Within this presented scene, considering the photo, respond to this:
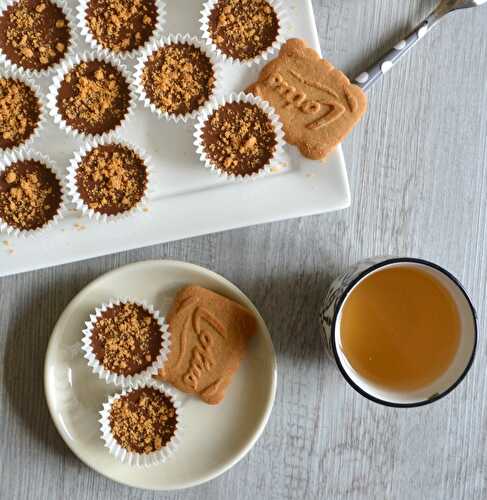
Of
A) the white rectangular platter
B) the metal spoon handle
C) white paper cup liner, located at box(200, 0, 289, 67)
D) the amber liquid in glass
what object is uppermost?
A: white paper cup liner, located at box(200, 0, 289, 67)

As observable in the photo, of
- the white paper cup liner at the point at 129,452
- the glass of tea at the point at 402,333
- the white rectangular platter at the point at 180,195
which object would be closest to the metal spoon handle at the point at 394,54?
the white rectangular platter at the point at 180,195

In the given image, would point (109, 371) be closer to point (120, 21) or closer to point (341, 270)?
point (341, 270)

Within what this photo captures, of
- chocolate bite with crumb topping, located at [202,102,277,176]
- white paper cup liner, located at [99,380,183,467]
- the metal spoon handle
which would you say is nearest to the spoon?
the metal spoon handle

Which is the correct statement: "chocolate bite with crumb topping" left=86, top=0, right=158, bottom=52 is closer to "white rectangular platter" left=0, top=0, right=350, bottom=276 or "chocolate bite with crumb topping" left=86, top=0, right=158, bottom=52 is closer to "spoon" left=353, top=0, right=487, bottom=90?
"white rectangular platter" left=0, top=0, right=350, bottom=276

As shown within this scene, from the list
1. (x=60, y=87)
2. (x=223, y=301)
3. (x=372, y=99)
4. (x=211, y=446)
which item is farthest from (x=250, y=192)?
(x=211, y=446)

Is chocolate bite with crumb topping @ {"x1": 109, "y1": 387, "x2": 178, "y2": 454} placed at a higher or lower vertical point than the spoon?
lower

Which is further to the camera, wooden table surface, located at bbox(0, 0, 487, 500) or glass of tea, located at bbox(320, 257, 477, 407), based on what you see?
wooden table surface, located at bbox(0, 0, 487, 500)

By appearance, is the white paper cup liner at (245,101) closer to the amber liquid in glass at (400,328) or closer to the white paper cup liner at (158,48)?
the white paper cup liner at (158,48)
